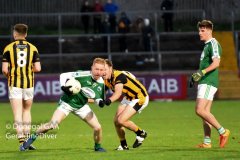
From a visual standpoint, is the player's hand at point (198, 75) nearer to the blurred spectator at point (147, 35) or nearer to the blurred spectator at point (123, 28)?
the blurred spectator at point (147, 35)

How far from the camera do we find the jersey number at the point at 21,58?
15312mm

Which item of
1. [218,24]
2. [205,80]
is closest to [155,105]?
[218,24]

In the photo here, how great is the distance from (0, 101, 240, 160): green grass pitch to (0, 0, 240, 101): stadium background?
3.25m

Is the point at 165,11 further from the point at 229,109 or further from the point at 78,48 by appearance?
the point at 229,109

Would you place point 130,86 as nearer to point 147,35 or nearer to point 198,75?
point 198,75

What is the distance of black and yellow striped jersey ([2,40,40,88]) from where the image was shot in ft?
50.3

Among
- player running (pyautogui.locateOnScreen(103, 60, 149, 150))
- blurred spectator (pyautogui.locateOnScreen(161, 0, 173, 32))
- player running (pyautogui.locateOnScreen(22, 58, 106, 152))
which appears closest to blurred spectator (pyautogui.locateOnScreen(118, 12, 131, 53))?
blurred spectator (pyautogui.locateOnScreen(161, 0, 173, 32))

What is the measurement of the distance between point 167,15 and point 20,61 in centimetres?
1969

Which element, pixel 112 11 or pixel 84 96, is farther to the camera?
pixel 112 11

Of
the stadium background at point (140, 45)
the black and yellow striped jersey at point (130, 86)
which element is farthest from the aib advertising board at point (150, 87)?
the black and yellow striped jersey at point (130, 86)

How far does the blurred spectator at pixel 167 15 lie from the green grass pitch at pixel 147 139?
673 centimetres

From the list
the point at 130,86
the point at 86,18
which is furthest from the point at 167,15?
the point at 130,86

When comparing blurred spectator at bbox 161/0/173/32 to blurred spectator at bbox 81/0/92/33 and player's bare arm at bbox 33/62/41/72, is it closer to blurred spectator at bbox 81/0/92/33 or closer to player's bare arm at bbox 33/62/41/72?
blurred spectator at bbox 81/0/92/33

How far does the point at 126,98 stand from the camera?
1580 cm
